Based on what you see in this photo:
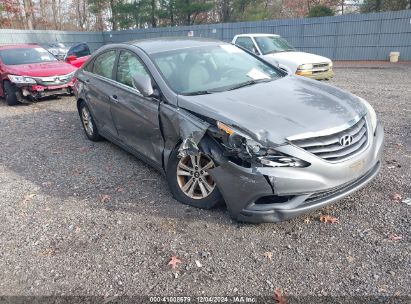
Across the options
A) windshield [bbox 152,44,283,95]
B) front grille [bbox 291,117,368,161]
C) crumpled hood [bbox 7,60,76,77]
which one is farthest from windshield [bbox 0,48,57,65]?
front grille [bbox 291,117,368,161]

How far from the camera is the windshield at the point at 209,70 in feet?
12.5

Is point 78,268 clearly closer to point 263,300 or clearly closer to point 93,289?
point 93,289

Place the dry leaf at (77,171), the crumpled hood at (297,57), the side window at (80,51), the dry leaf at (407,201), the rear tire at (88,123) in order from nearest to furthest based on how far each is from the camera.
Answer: the dry leaf at (407,201), the dry leaf at (77,171), the rear tire at (88,123), the crumpled hood at (297,57), the side window at (80,51)

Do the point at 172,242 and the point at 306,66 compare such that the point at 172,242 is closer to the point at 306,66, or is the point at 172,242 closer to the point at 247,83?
the point at 247,83

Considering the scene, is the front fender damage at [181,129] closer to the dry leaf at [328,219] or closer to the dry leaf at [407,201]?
the dry leaf at [328,219]

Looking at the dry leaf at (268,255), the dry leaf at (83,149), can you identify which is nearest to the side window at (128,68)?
the dry leaf at (83,149)

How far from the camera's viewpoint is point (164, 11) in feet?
106

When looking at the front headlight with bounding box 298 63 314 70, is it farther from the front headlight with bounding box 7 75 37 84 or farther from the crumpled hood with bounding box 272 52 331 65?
the front headlight with bounding box 7 75 37 84

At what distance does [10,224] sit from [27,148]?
107 inches

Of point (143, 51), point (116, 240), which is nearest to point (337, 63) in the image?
point (143, 51)

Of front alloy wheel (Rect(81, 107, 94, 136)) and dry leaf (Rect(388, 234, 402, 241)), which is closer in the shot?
dry leaf (Rect(388, 234, 402, 241))

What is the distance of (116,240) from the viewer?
3.16m

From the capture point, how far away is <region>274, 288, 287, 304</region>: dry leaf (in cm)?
240

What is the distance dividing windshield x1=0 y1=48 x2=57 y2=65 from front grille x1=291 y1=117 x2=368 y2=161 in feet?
31.0
